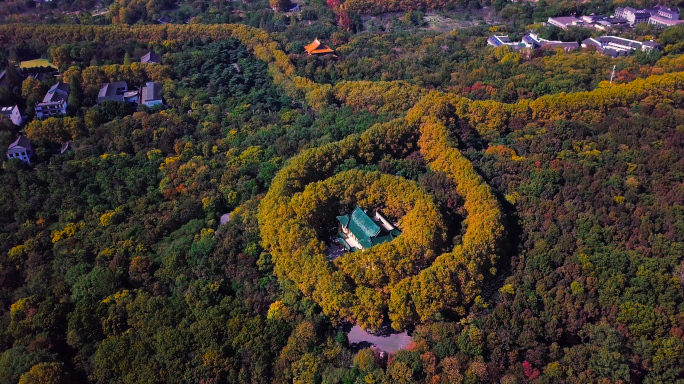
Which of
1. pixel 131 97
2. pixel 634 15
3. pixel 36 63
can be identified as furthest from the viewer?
pixel 634 15

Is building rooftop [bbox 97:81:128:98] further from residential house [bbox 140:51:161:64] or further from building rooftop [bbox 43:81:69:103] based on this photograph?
residential house [bbox 140:51:161:64]

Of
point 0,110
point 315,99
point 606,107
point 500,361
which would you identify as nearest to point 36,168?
point 0,110

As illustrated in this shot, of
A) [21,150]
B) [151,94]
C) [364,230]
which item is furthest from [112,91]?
[364,230]

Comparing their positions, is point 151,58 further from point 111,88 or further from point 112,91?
point 112,91

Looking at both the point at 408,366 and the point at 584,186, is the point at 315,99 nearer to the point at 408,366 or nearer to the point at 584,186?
the point at 584,186

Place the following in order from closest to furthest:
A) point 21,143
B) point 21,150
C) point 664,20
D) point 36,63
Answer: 1. point 21,150
2. point 21,143
3. point 36,63
4. point 664,20

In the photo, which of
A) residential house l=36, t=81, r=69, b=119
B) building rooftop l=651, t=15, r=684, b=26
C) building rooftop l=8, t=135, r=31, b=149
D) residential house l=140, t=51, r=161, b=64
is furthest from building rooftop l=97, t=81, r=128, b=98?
building rooftop l=651, t=15, r=684, b=26
